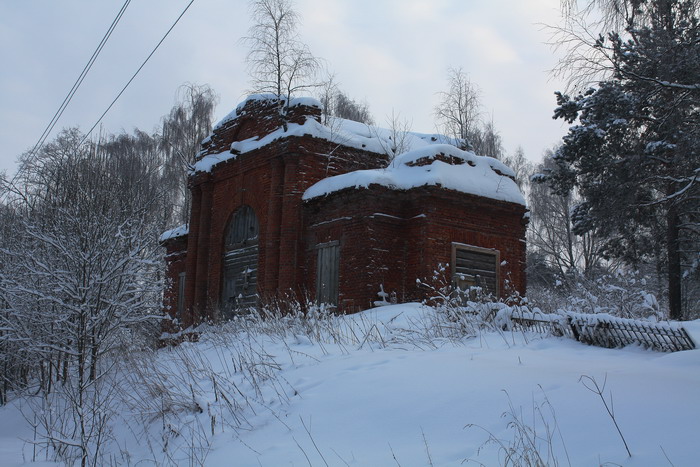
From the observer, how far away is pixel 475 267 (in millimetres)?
13953

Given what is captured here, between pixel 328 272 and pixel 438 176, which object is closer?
pixel 438 176

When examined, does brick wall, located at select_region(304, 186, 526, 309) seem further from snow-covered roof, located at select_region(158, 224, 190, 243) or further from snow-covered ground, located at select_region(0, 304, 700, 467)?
snow-covered roof, located at select_region(158, 224, 190, 243)

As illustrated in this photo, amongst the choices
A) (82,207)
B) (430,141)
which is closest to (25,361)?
(82,207)

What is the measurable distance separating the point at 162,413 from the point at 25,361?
5.61 meters

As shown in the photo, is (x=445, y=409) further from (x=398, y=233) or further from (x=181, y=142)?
Answer: (x=181, y=142)

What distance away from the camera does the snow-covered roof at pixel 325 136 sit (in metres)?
15.6

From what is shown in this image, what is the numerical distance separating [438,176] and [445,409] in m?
8.88

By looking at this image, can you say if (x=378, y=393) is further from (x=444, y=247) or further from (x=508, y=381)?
(x=444, y=247)

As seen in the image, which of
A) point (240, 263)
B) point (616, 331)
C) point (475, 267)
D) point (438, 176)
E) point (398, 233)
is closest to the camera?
point (616, 331)

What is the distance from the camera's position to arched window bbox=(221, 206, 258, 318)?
645 inches

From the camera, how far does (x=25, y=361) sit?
11.1 metres

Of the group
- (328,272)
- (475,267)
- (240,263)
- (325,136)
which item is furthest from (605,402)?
(240,263)

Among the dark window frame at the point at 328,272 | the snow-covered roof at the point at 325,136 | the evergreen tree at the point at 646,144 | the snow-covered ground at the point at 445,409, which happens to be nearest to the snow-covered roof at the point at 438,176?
the dark window frame at the point at 328,272

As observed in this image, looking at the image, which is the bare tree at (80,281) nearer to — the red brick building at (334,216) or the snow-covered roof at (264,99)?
the red brick building at (334,216)
